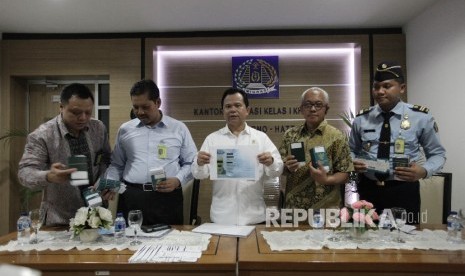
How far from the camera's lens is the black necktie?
2260mm

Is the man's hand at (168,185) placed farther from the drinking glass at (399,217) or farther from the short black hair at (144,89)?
the drinking glass at (399,217)

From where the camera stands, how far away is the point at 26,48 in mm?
4723

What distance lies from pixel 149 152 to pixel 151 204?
376 millimetres

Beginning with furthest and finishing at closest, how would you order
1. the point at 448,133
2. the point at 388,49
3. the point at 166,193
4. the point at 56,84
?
the point at 56,84 → the point at 388,49 → the point at 448,133 → the point at 166,193

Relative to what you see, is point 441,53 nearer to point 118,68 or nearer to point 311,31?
point 311,31

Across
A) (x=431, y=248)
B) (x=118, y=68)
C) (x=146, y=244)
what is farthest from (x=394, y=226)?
(x=118, y=68)

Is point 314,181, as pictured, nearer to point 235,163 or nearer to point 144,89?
point 235,163

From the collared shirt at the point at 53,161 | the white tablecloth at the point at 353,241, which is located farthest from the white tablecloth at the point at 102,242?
the white tablecloth at the point at 353,241

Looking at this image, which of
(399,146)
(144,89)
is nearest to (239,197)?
(144,89)

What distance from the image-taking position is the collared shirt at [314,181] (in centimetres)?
228

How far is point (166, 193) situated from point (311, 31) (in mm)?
3238

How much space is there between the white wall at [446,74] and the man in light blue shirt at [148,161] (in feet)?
9.20

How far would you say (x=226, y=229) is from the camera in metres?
2.03

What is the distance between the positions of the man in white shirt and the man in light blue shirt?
0.92 feet
